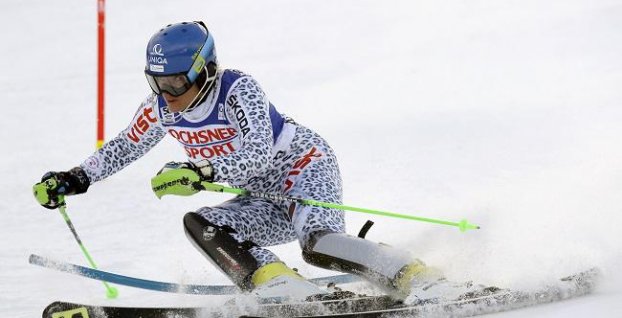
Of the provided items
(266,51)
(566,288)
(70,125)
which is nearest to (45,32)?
(266,51)

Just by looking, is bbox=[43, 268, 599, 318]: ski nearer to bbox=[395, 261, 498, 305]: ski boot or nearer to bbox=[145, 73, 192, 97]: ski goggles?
bbox=[395, 261, 498, 305]: ski boot

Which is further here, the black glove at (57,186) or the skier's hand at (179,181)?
the black glove at (57,186)

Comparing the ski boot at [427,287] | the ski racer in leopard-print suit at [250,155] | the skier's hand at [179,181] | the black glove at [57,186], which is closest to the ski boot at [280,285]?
the ski racer in leopard-print suit at [250,155]

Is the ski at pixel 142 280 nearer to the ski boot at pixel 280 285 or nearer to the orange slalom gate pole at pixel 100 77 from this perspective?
the ski boot at pixel 280 285

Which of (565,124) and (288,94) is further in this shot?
(288,94)

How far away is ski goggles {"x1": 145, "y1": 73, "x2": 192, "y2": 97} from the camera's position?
5262mm

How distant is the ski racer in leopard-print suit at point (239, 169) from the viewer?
5.00 m

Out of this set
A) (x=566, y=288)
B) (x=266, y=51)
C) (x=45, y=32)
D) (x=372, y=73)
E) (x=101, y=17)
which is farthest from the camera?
(x=45, y=32)

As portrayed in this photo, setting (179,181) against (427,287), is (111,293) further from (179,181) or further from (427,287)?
(427,287)

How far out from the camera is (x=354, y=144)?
1080 centimetres

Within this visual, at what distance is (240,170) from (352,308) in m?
0.82

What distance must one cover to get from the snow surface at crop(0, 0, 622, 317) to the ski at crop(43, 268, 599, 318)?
0.33 feet

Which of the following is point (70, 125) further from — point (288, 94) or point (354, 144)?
point (354, 144)

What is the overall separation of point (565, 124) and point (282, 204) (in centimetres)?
572
